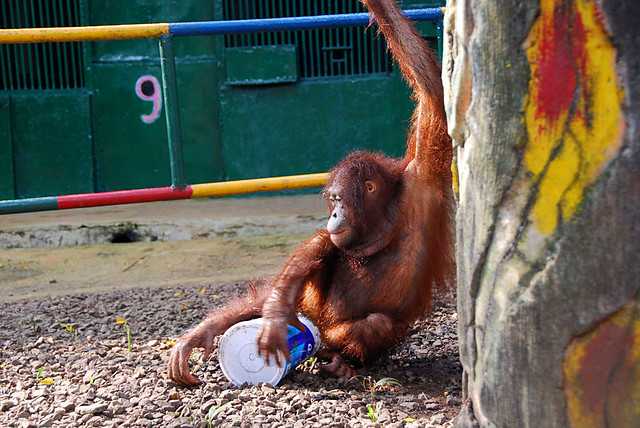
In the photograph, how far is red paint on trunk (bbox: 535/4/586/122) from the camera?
58.8 inches

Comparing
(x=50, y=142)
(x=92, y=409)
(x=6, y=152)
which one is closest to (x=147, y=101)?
(x=50, y=142)

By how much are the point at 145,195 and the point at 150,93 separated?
8.28 feet

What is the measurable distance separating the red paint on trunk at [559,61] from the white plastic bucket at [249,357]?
1.55 meters

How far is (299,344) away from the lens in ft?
9.73

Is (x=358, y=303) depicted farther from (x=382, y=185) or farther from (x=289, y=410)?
(x=289, y=410)

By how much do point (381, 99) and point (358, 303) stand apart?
3.53 meters

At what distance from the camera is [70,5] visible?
6363 millimetres

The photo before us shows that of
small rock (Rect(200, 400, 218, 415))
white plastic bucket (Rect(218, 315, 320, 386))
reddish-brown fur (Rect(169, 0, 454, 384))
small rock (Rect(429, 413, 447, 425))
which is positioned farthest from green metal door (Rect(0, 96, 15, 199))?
small rock (Rect(429, 413, 447, 425))

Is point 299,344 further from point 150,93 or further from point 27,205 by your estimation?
point 150,93

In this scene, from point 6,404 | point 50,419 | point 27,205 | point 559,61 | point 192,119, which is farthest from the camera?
point 192,119

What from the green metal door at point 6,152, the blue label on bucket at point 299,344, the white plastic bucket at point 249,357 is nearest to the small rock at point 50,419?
the white plastic bucket at point 249,357

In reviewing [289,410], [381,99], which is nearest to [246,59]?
[381,99]

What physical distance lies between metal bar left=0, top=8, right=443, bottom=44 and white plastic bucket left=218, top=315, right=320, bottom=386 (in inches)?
65.3

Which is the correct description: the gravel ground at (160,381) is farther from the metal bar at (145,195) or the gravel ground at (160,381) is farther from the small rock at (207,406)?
the metal bar at (145,195)
